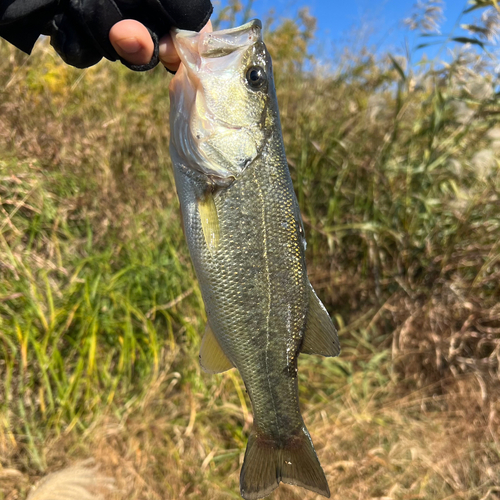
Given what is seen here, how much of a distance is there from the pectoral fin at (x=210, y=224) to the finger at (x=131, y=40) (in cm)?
62

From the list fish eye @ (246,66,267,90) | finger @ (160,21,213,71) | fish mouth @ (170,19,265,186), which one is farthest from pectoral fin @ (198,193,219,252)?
finger @ (160,21,213,71)

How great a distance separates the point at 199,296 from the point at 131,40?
6.16 ft

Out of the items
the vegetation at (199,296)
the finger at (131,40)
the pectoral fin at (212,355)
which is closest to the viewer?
the finger at (131,40)

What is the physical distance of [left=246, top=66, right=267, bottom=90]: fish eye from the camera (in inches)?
58.5

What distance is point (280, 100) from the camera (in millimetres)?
3711

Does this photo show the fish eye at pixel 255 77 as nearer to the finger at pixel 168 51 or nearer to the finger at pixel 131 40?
the finger at pixel 168 51

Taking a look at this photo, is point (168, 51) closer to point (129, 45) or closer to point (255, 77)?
point (129, 45)

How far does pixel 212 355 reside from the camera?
4.82 feet

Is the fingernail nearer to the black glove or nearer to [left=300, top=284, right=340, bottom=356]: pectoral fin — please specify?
the black glove

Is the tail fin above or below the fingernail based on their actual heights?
below

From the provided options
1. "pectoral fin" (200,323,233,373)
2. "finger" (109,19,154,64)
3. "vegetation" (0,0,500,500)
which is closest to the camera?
"finger" (109,19,154,64)

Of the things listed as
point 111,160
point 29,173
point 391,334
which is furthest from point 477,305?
point 29,173

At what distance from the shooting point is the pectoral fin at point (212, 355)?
146 cm

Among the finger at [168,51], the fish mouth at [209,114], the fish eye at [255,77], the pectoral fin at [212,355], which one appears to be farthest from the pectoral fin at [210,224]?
the finger at [168,51]
